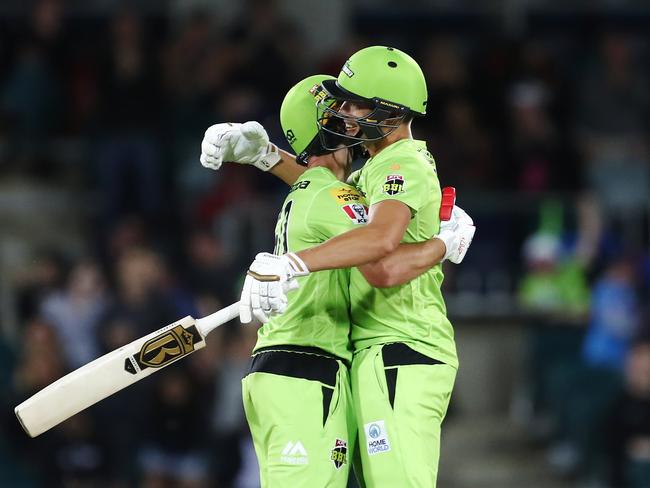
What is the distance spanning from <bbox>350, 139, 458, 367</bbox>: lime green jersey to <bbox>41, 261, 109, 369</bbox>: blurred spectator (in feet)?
15.9

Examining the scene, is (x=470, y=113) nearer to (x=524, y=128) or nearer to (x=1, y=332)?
(x=524, y=128)

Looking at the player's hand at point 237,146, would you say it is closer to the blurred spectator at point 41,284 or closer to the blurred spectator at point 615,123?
the blurred spectator at point 41,284

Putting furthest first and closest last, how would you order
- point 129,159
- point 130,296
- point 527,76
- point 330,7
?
point 330,7 < point 527,76 < point 129,159 < point 130,296

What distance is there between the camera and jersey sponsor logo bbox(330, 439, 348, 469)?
542 centimetres

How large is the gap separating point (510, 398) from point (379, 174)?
541cm

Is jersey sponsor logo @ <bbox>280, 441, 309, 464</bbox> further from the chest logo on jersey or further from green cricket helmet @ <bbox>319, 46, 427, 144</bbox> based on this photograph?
green cricket helmet @ <bbox>319, 46, 427, 144</bbox>

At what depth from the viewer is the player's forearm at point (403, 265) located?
5402mm

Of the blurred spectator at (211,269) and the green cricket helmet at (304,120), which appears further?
the blurred spectator at (211,269)

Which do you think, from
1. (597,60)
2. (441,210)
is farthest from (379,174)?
(597,60)

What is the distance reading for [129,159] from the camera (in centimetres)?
1144

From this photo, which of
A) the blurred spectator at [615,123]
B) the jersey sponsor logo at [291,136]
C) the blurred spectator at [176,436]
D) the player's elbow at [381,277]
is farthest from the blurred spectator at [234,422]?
the player's elbow at [381,277]

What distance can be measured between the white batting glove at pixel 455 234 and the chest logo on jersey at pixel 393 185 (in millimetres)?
344

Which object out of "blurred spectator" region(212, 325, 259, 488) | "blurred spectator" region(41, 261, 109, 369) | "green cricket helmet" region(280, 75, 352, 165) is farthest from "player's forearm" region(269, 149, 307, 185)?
"blurred spectator" region(41, 261, 109, 369)

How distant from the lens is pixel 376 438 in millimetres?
5418
